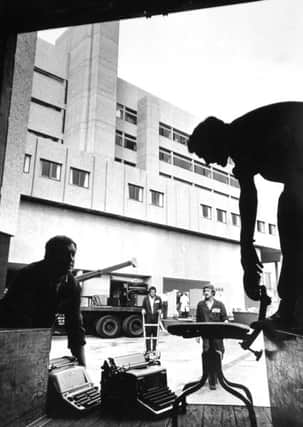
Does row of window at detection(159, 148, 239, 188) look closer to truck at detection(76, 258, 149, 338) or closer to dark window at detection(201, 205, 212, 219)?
dark window at detection(201, 205, 212, 219)

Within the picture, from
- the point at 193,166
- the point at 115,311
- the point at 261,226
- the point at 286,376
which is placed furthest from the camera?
the point at 193,166

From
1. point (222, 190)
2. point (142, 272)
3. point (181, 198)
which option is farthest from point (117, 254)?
point (222, 190)

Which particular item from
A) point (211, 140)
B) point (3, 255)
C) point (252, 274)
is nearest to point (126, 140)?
point (3, 255)

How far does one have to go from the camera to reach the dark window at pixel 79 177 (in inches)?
779

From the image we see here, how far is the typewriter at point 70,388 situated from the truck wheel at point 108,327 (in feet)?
33.2

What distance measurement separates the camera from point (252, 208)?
2467 mm

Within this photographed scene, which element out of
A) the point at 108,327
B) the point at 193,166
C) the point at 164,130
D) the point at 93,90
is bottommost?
the point at 108,327

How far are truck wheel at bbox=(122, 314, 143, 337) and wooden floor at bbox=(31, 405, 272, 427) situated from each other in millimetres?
10897

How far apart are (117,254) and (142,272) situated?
2.08 metres

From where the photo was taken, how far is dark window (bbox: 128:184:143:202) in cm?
2225

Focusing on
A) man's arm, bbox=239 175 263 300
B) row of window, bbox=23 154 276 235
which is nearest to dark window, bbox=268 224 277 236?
row of window, bbox=23 154 276 235

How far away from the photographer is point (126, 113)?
3006 centimetres

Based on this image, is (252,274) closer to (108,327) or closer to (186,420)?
(186,420)

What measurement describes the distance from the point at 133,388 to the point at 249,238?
5.75 feet
